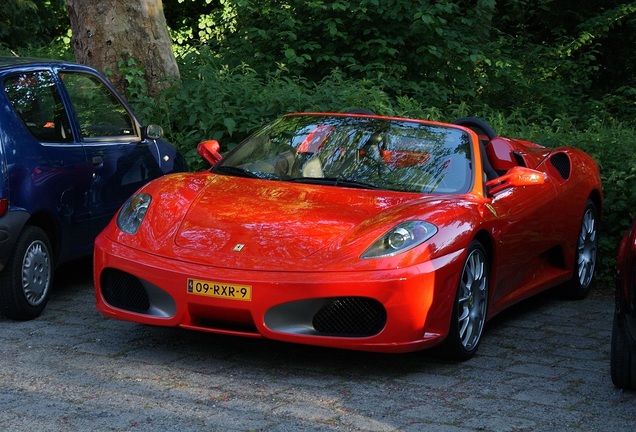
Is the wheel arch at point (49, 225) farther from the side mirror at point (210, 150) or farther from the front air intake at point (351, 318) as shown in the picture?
the front air intake at point (351, 318)

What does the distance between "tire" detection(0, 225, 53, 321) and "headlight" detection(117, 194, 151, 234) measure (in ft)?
2.63

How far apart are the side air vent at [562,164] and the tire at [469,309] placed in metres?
1.85

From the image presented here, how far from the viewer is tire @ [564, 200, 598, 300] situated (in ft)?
28.7

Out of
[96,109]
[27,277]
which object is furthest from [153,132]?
[27,277]

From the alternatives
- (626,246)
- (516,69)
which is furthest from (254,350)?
(516,69)

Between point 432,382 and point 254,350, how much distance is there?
1105 millimetres

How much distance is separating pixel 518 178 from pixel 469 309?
38.0 inches

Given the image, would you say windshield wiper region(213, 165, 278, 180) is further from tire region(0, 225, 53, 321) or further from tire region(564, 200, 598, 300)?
tire region(564, 200, 598, 300)

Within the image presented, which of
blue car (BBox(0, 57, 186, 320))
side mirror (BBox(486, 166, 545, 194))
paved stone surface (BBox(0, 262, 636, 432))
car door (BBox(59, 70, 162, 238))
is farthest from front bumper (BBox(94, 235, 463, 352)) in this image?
car door (BBox(59, 70, 162, 238))

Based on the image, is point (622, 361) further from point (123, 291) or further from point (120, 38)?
point (120, 38)

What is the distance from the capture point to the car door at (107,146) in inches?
329

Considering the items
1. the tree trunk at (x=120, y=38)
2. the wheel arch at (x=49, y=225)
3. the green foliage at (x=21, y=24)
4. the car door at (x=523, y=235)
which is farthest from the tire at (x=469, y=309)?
the green foliage at (x=21, y=24)

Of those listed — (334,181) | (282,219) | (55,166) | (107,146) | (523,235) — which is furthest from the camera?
(107,146)

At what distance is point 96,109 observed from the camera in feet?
28.6
